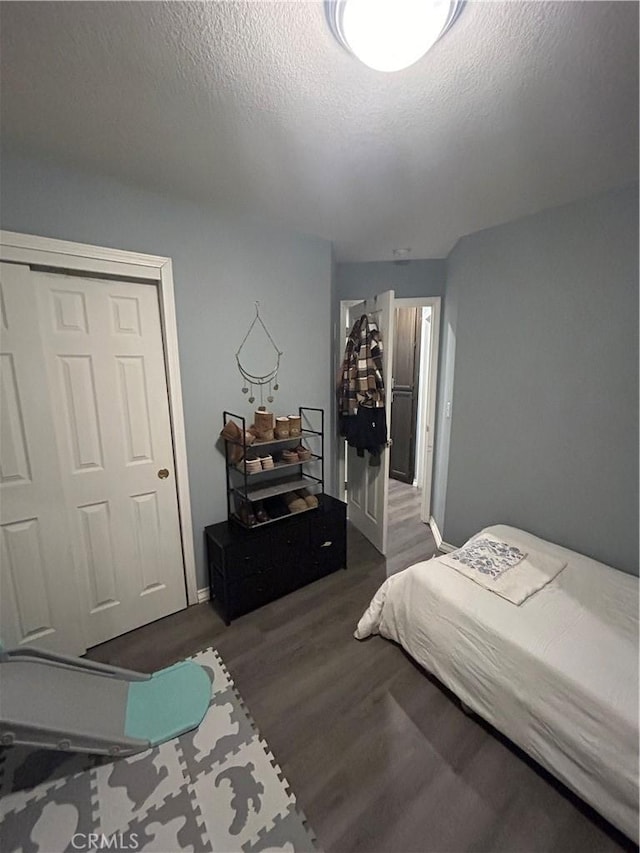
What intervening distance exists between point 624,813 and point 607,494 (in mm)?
1320

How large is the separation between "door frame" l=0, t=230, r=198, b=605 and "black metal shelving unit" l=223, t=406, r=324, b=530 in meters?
0.30

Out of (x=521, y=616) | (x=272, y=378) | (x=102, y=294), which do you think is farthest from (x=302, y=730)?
(x=102, y=294)

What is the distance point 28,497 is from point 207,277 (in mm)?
1509

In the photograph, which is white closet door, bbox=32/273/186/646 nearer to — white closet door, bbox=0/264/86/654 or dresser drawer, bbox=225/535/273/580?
white closet door, bbox=0/264/86/654

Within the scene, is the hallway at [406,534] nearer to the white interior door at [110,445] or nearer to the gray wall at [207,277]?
the gray wall at [207,277]

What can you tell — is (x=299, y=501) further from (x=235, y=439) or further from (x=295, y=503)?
(x=235, y=439)

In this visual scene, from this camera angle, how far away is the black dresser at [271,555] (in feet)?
6.81

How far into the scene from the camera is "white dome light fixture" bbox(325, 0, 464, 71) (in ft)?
2.82

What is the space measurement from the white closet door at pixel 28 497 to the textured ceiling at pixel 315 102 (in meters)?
0.75

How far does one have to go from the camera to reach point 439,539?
9.82 ft

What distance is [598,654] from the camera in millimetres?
1317

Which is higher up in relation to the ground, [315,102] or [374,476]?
[315,102]

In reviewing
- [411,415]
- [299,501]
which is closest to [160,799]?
[299,501]

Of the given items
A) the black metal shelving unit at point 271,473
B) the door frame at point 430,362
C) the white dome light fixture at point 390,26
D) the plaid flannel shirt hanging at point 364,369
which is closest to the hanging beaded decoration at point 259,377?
the black metal shelving unit at point 271,473
